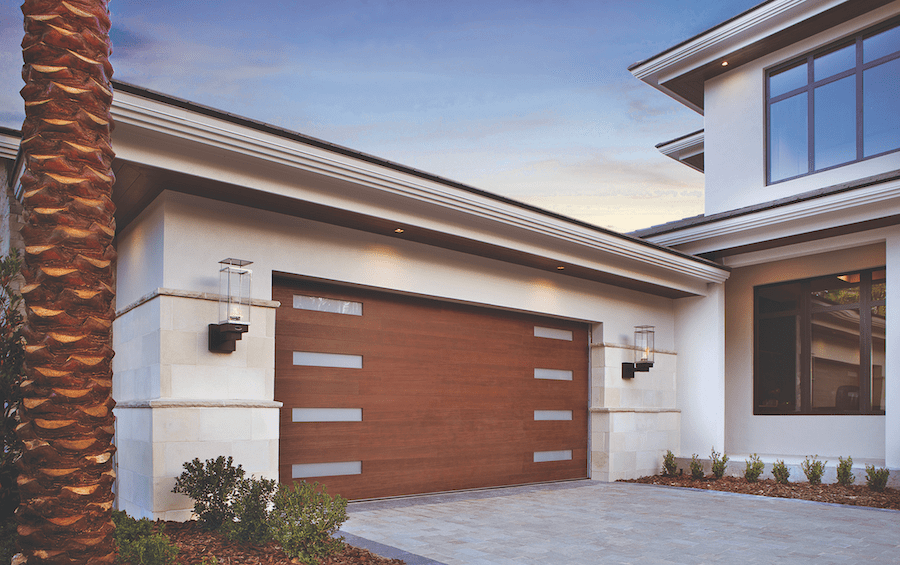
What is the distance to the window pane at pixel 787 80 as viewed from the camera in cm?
1225

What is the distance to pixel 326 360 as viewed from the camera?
320 inches

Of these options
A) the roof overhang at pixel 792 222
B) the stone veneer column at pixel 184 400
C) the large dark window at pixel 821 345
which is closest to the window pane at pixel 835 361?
the large dark window at pixel 821 345

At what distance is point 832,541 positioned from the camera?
647cm

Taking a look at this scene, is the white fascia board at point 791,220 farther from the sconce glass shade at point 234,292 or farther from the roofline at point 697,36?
the sconce glass shade at point 234,292

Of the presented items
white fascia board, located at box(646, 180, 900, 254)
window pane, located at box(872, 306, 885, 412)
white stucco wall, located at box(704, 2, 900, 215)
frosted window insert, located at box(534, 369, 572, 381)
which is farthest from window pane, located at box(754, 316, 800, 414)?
frosted window insert, located at box(534, 369, 572, 381)

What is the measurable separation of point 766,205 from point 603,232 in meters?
3.17

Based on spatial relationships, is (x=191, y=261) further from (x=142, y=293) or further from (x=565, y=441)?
(x=565, y=441)

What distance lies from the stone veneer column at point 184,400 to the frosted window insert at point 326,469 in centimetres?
65

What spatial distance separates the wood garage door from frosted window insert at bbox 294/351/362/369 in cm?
1

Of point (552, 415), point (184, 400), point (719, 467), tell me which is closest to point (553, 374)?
point (552, 415)

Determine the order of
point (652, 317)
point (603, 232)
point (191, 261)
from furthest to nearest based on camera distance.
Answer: point (652, 317)
point (603, 232)
point (191, 261)

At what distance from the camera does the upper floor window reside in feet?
36.4

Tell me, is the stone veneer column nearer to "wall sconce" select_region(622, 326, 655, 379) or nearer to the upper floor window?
"wall sconce" select_region(622, 326, 655, 379)

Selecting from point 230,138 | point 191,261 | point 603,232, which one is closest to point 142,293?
point 191,261
